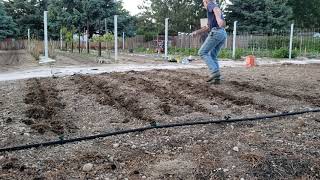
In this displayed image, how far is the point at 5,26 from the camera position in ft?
111

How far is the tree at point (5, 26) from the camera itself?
32781 millimetres

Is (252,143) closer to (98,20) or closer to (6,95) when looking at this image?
(6,95)

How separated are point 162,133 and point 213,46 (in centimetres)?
321

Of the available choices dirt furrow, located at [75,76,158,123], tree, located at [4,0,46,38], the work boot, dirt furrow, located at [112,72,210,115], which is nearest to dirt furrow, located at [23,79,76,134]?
dirt furrow, located at [75,76,158,123]

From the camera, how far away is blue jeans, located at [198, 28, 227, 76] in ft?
20.2

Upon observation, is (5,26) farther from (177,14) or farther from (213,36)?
(213,36)

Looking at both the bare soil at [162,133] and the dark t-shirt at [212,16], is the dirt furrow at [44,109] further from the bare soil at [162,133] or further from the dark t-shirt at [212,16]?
the dark t-shirt at [212,16]

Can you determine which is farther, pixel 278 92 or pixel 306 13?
pixel 306 13

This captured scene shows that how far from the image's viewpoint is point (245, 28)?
32.7 m

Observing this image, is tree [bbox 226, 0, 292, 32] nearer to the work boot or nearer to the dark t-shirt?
the dark t-shirt

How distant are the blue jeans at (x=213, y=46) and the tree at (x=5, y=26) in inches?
1154

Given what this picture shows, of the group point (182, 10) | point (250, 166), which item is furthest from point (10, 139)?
point (182, 10)

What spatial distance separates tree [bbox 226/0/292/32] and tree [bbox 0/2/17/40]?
60.4 feet

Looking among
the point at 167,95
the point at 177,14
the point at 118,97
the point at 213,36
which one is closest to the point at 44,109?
the point at 118,97
